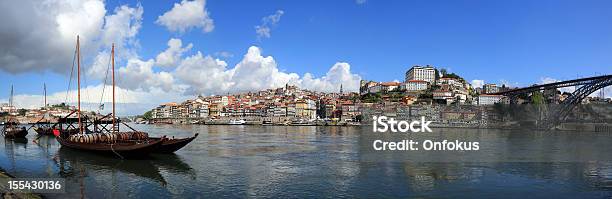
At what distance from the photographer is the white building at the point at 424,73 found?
184 meters

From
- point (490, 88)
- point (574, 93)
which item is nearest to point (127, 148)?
point (574, 93)

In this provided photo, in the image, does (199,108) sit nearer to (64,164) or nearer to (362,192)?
(64,164)

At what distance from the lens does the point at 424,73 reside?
18462cm

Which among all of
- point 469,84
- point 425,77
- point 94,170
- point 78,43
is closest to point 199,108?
point 425,77

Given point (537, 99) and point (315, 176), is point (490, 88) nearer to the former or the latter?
point (537, 99)

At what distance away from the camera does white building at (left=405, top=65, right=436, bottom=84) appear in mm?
183625

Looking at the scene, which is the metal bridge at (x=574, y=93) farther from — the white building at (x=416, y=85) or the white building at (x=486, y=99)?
the white building at (x=416, y=85)

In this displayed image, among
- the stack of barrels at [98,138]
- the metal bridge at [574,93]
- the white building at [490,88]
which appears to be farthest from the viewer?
the white building at [490,88]

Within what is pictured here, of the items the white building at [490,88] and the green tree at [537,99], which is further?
the white building at [490,88]

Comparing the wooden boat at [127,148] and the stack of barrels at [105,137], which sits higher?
the stack of barrels at [105,137]

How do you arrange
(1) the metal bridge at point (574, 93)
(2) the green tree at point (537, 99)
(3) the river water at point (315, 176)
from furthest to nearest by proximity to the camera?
(2) the green tree at point (537, 99)
(1) the metal bridge at point (574, 93)
(3) the river water at point (315, 176)

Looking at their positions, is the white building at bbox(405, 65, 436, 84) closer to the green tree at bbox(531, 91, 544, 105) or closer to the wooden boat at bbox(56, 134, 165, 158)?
the green tree at bbox(531, 91, 544, 105)

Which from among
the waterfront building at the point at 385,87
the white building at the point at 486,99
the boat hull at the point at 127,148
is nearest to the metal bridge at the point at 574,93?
the white building at the point at 486,99

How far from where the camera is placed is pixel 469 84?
640 feet
